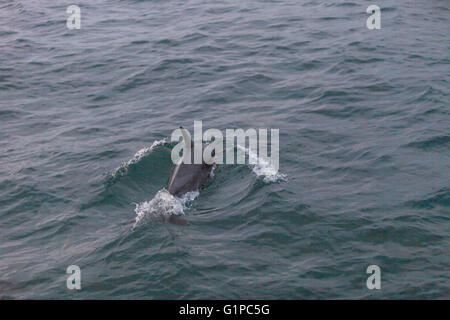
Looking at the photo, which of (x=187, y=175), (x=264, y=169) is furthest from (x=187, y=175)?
(x=264, y=169)

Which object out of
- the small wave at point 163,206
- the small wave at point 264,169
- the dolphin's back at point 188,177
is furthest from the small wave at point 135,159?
the small wave at point 264,169

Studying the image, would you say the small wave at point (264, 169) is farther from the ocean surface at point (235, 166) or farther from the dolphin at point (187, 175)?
the dolphin at point (187, 175)

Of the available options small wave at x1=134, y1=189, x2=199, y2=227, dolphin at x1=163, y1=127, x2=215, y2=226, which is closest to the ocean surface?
small wave at x1=134, y1=189, x2=199, y2=227

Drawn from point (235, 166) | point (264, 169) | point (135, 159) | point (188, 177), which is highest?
point (135, 159)

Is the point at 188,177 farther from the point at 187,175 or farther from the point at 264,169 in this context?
the point at 264,169

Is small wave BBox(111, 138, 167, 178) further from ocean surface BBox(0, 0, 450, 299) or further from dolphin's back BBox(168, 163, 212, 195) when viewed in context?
dolphin's back BBox(168, 163, 212, 195)

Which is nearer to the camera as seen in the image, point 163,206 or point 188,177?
point 163,206
